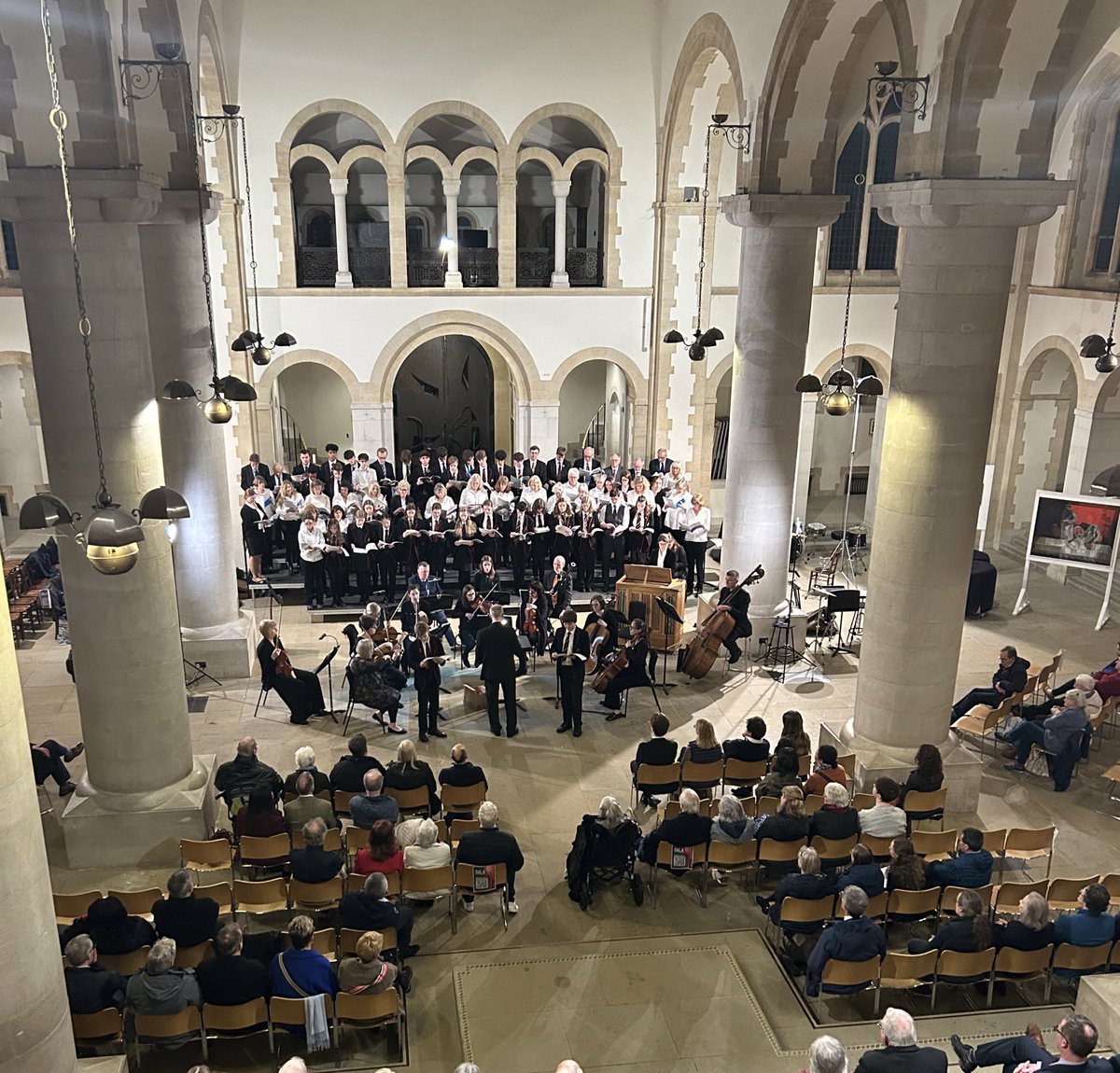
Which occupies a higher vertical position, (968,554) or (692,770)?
(968,554)

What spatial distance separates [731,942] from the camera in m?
8.41

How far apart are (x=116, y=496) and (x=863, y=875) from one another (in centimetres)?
644

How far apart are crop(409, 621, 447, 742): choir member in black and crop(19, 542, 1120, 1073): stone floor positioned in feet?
0.85

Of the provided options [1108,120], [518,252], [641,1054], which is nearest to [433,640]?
[641,1054]

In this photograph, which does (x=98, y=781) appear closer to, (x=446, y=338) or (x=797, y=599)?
(x=797, y=599)

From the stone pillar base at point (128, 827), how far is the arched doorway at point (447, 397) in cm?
1634

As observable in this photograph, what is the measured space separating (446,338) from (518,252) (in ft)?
14.0

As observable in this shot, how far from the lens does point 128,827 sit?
9164mm

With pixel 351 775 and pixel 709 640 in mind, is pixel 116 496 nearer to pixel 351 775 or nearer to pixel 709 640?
pixel 351 775

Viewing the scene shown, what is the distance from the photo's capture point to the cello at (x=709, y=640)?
1299cm

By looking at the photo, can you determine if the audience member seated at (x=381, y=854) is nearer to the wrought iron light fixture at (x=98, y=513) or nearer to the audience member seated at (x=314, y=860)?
the audience member seated at (x=314, y=860)

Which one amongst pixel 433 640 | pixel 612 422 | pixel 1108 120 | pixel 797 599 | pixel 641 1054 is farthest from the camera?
pixel 612 422

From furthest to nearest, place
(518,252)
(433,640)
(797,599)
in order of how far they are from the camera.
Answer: (518,252)
(797,599)
(433,640)

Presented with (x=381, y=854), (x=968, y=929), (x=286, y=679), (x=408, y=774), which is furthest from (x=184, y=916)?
(x=968, y=929)
